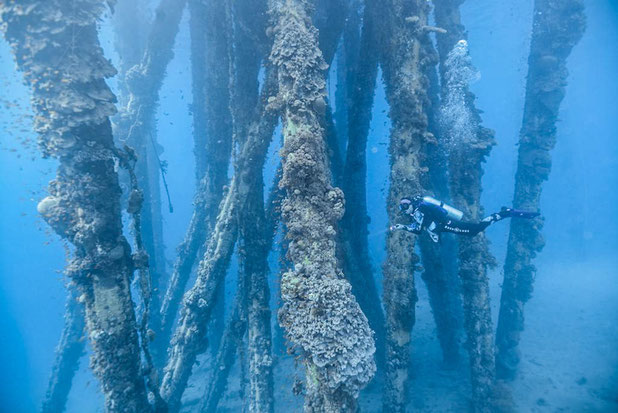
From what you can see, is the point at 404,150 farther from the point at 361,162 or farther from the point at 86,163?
the point at 86,163

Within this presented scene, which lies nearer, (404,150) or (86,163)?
(86,163)

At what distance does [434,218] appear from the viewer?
5.64 meters

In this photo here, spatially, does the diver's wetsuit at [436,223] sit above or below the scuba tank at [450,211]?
below

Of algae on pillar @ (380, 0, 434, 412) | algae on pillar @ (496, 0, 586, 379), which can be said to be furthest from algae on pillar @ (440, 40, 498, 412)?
algae on pillar @ (496, 0, 586, 379)

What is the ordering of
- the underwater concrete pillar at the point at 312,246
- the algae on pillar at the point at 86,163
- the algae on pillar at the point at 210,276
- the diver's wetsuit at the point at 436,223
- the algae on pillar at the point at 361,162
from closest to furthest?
the underwater concrete pillar at the point at 312,246
the algae on pillar at the point at 86,163
the diver's wetsuit at the point at 436,223
the algae on pillar at the point at 210,276
the algae on pillar at the point at 361,162

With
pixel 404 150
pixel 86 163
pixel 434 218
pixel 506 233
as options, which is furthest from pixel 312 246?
pixel 506 233

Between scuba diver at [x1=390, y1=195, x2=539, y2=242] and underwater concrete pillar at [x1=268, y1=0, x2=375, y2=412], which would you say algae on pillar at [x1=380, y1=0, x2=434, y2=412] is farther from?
underwater concrete pillar at [x1=268, y1=0, x2=375, y2=412]

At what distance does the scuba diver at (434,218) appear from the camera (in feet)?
16.7

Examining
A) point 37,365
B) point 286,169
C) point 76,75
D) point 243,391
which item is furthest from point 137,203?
point 37,365

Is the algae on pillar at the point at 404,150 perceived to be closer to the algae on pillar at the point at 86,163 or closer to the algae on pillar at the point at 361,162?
the algae on pillar at the point at 361,162

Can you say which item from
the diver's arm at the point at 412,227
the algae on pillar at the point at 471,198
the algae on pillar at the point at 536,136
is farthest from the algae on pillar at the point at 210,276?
the algae on pillar at the point at 536,136

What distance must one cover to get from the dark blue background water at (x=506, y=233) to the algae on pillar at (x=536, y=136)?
7.55ft

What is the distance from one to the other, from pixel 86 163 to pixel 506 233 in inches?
1435

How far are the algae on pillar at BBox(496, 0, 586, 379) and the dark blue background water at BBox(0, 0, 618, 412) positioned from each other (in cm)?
230
